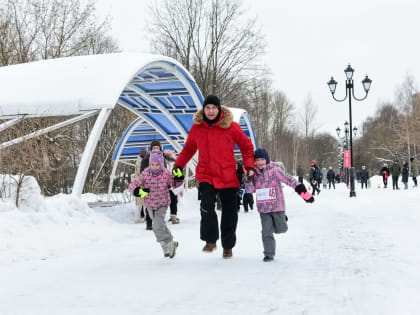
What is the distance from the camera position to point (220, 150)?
4.96 m

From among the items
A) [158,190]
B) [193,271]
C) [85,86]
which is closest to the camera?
[193,271]

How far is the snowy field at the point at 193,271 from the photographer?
124 inches

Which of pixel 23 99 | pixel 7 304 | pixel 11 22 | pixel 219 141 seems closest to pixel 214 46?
pixel 11 22

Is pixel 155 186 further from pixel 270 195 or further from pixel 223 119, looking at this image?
pixel 270 195

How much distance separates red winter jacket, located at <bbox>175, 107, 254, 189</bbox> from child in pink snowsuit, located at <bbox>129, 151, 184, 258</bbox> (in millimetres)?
392

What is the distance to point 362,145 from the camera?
75938 millimetres

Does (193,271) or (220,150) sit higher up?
(220,150)

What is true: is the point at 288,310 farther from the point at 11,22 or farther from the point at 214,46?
the point at 214,46

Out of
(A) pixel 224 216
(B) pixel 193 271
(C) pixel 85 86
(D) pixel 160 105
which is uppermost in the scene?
(D) pixel 160 105

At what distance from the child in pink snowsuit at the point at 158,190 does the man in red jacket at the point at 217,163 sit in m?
0.39

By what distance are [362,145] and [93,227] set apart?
72.8 m

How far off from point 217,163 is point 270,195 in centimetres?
66

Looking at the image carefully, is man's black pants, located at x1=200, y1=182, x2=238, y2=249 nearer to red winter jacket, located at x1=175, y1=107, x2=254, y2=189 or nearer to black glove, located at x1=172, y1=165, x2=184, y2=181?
red winter jacket, located at x1=175, y1=107, x2=254, y2=189

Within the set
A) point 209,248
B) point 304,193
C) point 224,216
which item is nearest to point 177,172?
point 224,216
